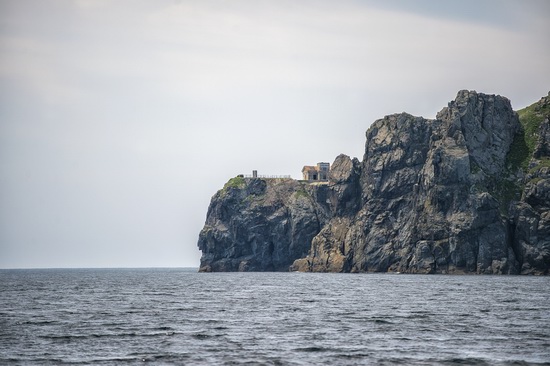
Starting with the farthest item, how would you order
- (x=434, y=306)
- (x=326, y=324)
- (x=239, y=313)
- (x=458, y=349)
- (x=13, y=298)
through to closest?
(x=13, y=298), (x=434, y=306), (x=239, y=313), (x=326, y=324), (x=458, y=349)

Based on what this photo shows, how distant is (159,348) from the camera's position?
6619cm

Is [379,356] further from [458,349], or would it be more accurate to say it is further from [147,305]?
[147,305]

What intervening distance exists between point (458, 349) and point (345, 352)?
10415mm

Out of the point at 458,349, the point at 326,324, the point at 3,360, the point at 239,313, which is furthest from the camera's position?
the point at 239,313

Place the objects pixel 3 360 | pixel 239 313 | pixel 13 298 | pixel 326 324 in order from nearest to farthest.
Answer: pixel 3 360 → pixel 326 324 → pixel 239 313 → pixel 13 298

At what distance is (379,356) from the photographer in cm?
6184

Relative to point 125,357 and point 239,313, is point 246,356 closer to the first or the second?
point 125,357

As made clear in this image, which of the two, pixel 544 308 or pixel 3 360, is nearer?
pixel 3 360

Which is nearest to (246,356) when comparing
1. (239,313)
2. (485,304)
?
(239,313)

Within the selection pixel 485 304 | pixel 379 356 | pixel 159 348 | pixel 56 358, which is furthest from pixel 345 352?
pixel 485 304

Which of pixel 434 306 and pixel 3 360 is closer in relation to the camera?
pixel 3 360

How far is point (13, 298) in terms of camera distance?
134 meters

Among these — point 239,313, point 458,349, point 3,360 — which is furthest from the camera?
point 239,313

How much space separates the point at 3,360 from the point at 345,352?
29.1m
